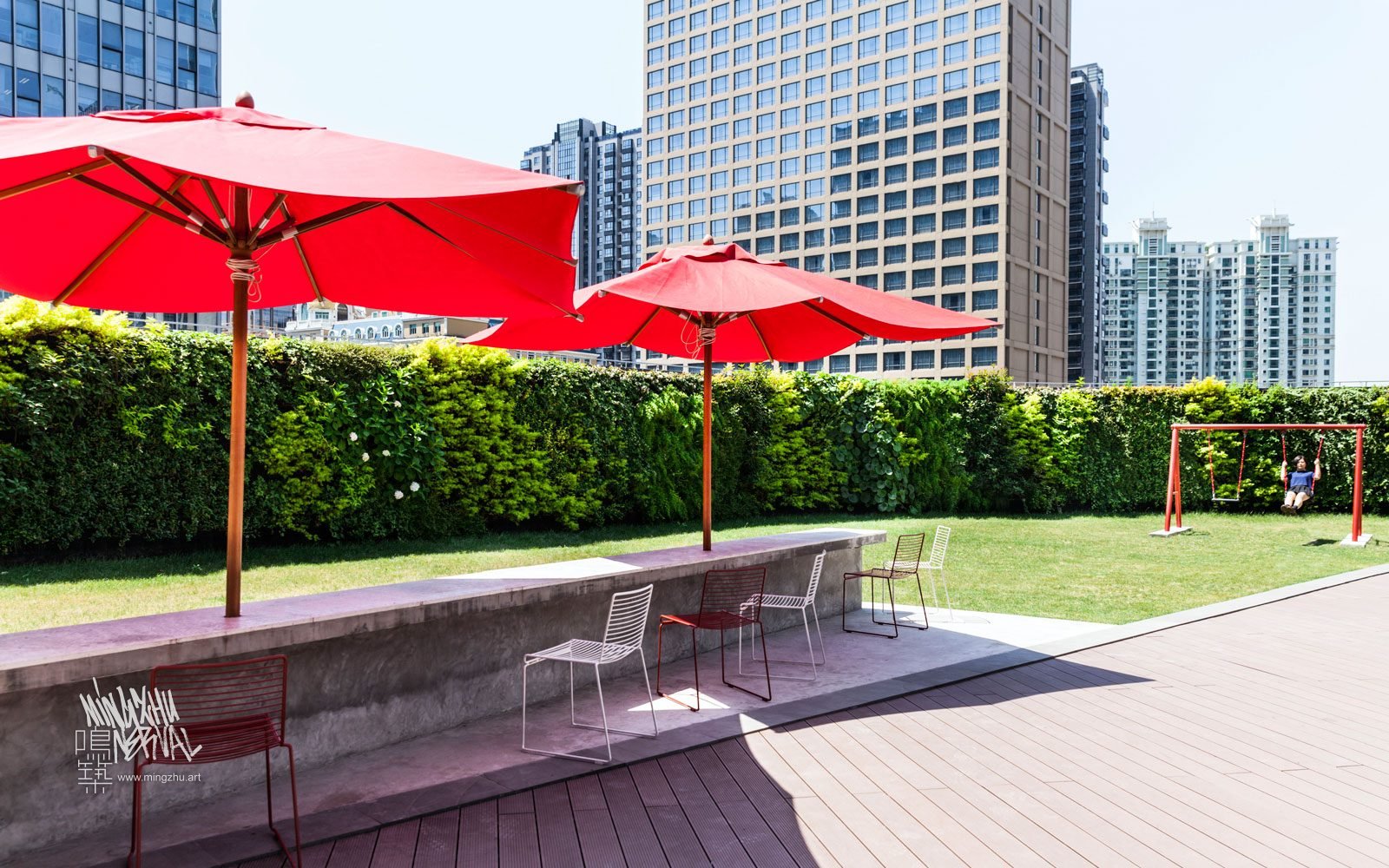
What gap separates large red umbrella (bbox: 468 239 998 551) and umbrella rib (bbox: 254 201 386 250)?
4.35 ft

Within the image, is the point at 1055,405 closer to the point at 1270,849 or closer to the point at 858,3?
the point at 1270,849

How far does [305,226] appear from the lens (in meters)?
4.36

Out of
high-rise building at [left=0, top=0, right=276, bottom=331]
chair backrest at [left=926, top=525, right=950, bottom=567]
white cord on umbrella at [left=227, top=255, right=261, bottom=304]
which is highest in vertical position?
high-rise building at [left=0, top=0, right=276, bottom=331]

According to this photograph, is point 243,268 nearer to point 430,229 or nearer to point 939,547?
point 430,229

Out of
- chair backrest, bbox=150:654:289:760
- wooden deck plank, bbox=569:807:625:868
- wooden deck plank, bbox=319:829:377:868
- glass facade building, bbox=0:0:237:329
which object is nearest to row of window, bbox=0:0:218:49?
glass facade building, bbox=0:0:237:329

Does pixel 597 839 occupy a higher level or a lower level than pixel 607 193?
lower

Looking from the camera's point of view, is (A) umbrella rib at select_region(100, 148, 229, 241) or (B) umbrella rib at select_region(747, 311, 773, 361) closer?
(A) umbrella rib at select_region(100, 148, 229, 241)

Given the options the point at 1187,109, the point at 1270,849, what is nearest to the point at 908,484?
the point at 1187,109

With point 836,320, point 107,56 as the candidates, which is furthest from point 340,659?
point 107,56

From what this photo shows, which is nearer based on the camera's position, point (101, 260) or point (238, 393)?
point (238, 393)

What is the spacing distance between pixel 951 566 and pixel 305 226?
9.97 metres

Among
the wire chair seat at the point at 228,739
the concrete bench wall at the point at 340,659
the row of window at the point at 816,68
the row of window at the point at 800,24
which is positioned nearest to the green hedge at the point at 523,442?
the concrete bench wall at the point at 340,659

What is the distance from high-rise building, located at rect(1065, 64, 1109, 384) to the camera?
10269 centimetres

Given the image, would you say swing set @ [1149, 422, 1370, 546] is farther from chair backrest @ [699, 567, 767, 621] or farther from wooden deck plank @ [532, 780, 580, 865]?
wooden deck plank @ [532, 780, 580, 865]
